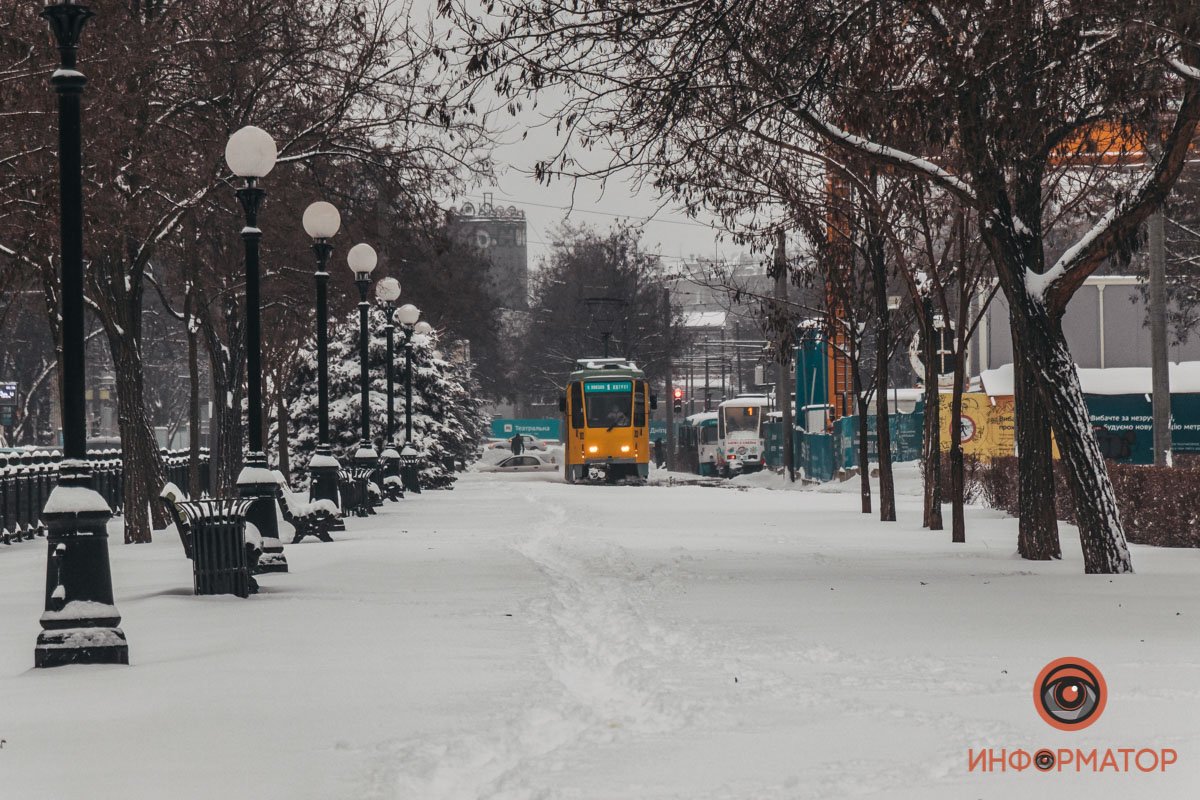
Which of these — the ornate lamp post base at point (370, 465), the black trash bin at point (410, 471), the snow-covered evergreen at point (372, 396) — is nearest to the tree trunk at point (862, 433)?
the ornate lamp post base at point (370, 465)

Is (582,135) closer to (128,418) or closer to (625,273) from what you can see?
(128,418)

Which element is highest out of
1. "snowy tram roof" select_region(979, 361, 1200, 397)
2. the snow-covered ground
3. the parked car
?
"snowy tram roof" select_region(979, 361, 1200, 397)

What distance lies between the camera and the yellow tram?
51.1 m

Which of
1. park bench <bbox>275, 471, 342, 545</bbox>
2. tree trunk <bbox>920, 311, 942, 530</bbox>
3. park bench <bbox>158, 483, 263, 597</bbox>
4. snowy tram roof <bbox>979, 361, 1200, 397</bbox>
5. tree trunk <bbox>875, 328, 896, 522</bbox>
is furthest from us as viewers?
snowy tram roof <bbox>979, 361, 1200, 397</bbox>

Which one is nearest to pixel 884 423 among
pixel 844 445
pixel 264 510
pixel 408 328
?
pixel 264 510

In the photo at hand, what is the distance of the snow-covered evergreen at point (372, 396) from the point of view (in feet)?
140

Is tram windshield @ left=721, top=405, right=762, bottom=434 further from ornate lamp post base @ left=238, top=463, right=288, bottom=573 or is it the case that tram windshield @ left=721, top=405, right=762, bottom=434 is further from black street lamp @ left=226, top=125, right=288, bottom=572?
ornate lamp post base @ left=238, top=463, right=288, bottom=573

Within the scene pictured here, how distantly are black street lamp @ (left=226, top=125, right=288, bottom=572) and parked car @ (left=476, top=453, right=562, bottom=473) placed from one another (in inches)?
2428

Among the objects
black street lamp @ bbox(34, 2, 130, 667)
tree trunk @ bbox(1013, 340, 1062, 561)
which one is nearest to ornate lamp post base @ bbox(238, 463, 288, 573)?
black street lamp @ bbox(34, 2, 130, 667)

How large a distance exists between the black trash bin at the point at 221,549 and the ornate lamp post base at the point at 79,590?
3179 millimetres

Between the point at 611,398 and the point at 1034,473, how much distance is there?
1376 inches

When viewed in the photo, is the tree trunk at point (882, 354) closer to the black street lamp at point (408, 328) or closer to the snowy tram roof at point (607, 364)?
the black street lamp at point (408, 328)

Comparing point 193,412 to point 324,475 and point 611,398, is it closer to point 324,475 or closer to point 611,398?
point 324,475

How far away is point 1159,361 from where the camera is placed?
26.7 m
